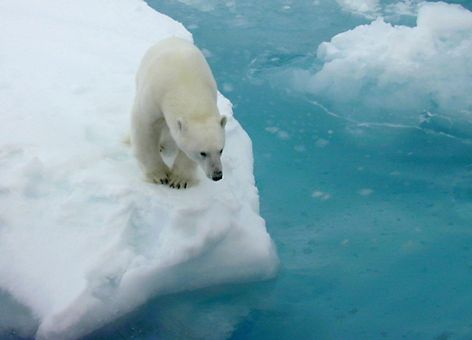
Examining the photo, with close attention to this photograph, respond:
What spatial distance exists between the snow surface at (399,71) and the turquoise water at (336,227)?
0.21 m

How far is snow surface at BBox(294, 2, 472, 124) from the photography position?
191 inches

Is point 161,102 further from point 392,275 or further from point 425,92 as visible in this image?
point 425,92

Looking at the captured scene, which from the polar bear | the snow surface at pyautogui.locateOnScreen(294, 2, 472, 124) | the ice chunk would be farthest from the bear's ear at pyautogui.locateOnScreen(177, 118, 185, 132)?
the ice chunk

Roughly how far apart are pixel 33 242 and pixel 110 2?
3.46 metres

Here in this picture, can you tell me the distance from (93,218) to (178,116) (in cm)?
54

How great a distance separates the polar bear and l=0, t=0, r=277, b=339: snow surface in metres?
0.10

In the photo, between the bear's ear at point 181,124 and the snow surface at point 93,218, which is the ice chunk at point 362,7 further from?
the bear's ear at point 181,124

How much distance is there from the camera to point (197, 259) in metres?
2.67

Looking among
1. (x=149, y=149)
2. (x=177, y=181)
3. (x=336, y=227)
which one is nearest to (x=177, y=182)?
(x=177, y=181)

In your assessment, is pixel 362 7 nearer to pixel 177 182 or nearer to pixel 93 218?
pixel 177 182

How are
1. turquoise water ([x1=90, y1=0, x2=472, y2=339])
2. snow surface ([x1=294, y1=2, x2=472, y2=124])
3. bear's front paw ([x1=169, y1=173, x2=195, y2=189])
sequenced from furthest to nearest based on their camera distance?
snow surface ([x1=294, y1=2, x2=472, y2=124]), bear's front paw ([x1=169, y1=173, x2=195, y2=189]), turquoise water ([x1=90, y1=0, x2=472, y2=339])

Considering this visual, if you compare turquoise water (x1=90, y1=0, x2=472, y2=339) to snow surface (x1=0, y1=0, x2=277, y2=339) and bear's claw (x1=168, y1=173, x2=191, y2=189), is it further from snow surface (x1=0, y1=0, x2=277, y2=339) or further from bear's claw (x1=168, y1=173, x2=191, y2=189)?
bear's claw (x1=168, y1=173, x2=191, y2=189)

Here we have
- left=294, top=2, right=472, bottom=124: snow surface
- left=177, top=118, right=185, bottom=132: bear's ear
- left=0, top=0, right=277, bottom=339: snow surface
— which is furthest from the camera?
left=294, top=2, right=472, bottom=124: snow surface

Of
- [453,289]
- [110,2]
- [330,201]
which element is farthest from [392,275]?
[110,2]
